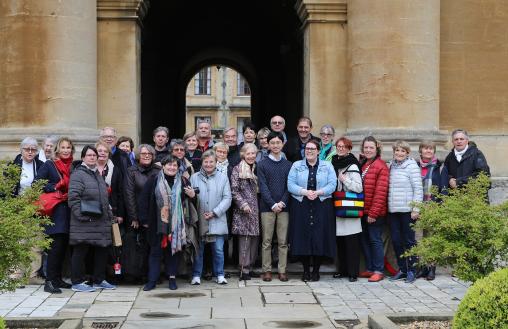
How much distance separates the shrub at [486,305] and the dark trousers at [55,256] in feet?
17.6

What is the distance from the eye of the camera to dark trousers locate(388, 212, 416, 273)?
10.4 meters

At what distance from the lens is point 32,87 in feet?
36.9

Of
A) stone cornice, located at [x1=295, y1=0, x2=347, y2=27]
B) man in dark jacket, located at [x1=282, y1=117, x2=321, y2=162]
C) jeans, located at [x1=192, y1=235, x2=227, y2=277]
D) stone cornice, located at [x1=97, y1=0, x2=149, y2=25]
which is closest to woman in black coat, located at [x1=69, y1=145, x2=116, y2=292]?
jeans, located at [x1=192, y1=235, x2=227, y2=277]

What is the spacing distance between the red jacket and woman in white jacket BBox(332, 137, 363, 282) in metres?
0.15

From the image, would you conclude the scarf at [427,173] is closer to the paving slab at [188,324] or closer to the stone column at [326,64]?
the stone column at [326,64]

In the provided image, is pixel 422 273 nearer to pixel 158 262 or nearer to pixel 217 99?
pixel 158 262

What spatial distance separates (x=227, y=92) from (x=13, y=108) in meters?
49.5

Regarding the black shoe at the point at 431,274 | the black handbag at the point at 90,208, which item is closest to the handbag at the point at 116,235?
the black handbag at the point at 90,208

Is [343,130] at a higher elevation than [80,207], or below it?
higher

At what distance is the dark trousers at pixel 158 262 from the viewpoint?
32.1ft

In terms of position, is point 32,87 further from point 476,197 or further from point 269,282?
point 476,197

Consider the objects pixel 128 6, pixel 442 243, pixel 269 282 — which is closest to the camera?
Result: pixel 442 243

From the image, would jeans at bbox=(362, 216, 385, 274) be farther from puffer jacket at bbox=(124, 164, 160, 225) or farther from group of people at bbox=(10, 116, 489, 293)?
puffer jacket at bbox=(124, 164, 160, 225)

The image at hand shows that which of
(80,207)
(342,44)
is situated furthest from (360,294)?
(342,44)
